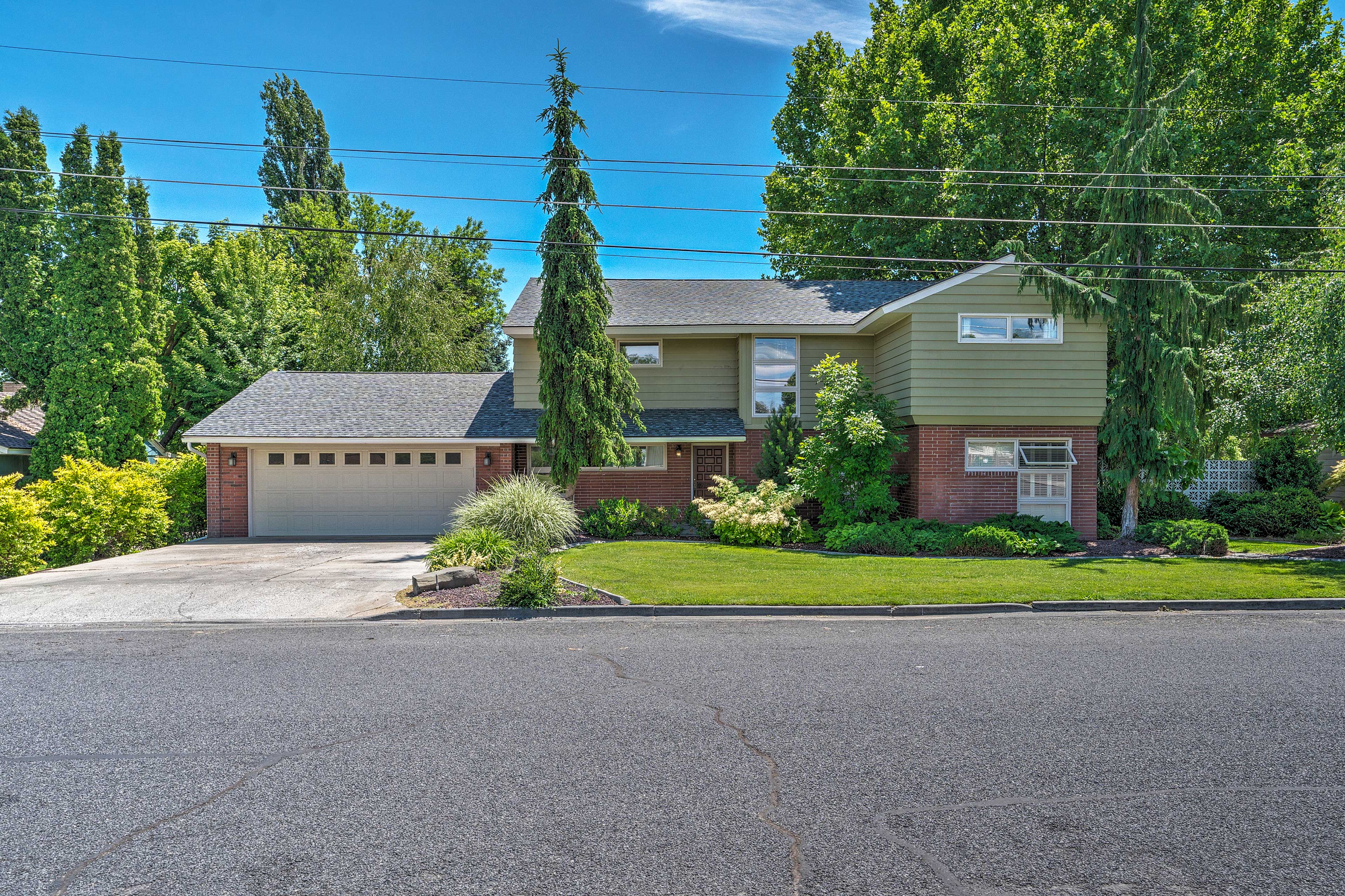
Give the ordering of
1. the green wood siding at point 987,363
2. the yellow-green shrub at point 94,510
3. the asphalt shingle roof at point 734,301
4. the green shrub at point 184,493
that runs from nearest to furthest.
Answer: the yellow-green shrub at point 94,510 < the green wood siding at point 987,363 < the green shrub at point 184,493 < the asphalt shingle roof at point 734,301

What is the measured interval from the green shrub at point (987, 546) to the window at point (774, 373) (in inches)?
259

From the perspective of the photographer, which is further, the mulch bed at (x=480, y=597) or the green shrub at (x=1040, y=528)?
the green shrub at (x=1040, y=528)

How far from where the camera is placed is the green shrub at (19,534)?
13.4m

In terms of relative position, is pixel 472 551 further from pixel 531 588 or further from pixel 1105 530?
pixel 1105 530

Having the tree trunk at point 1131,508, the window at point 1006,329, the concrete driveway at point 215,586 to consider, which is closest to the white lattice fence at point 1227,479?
the tree trunk at point 1131,508

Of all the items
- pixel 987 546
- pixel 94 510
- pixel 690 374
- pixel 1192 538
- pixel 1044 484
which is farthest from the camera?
pixel 690 374

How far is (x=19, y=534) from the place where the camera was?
44.5 ft

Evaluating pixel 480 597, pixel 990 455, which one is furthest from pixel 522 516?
pixel 990 455

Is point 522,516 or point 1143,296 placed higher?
point 1143,296

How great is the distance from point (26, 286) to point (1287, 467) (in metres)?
36.5

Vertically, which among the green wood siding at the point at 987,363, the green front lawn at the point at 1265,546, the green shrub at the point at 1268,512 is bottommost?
the green front lawn at the point at 1265,546

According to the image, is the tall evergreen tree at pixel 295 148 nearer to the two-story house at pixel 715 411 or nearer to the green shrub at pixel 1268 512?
the two-story house at pixel 715 411

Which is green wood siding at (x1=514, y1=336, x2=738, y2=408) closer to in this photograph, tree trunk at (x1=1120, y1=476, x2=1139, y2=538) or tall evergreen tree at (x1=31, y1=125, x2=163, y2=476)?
tree trunk at (x1=1120, y1=476, x2=1139, y2=538)

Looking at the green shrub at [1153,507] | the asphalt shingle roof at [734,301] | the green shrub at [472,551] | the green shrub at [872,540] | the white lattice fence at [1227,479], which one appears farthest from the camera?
the white lattice fence at [1227,479]
